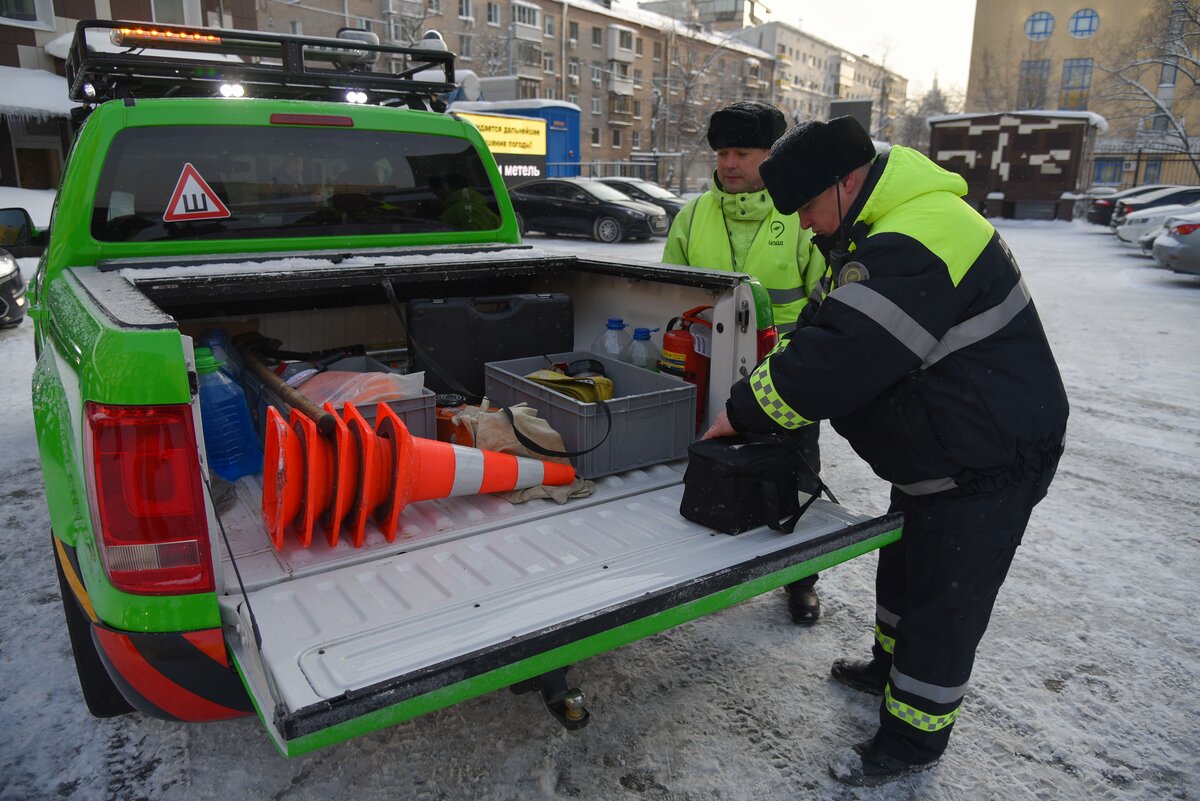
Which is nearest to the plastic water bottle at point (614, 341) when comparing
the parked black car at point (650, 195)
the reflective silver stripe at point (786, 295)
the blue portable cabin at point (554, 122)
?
the reflective silver stripe at point (786, 295)

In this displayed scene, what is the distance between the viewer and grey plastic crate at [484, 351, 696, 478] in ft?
9.52

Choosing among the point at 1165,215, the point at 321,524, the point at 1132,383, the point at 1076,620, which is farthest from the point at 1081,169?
the point at 321,524

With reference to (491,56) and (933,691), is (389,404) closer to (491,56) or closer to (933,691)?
(933,691)

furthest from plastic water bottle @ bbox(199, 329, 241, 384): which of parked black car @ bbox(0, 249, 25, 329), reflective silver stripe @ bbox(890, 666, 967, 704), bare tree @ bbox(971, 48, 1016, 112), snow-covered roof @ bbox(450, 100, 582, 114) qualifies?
bare tree @ bbox(971, 48, 1016, 112)

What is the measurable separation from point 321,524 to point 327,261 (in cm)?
115

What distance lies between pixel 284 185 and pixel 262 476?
1.43 m

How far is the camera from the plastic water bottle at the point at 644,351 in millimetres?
3410

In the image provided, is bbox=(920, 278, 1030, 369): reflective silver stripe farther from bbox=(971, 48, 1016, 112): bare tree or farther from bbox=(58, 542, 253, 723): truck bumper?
bbox=(971, 48, 1016, 112): bare tree

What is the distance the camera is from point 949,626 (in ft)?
7.89

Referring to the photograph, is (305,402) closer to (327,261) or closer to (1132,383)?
(327,261)

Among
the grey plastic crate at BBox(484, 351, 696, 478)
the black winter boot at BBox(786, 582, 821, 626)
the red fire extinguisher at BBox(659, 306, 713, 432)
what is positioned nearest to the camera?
the grey plastic crate at BBox(484, 351, 696, 478)

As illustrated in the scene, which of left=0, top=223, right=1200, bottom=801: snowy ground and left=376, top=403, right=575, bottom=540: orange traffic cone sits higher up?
left=376, top=403, right=575, bottom=540: orange traffic cone

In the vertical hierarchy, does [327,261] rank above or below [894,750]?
above

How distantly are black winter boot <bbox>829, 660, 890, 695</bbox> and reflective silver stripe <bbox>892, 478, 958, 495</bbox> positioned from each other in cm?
85
